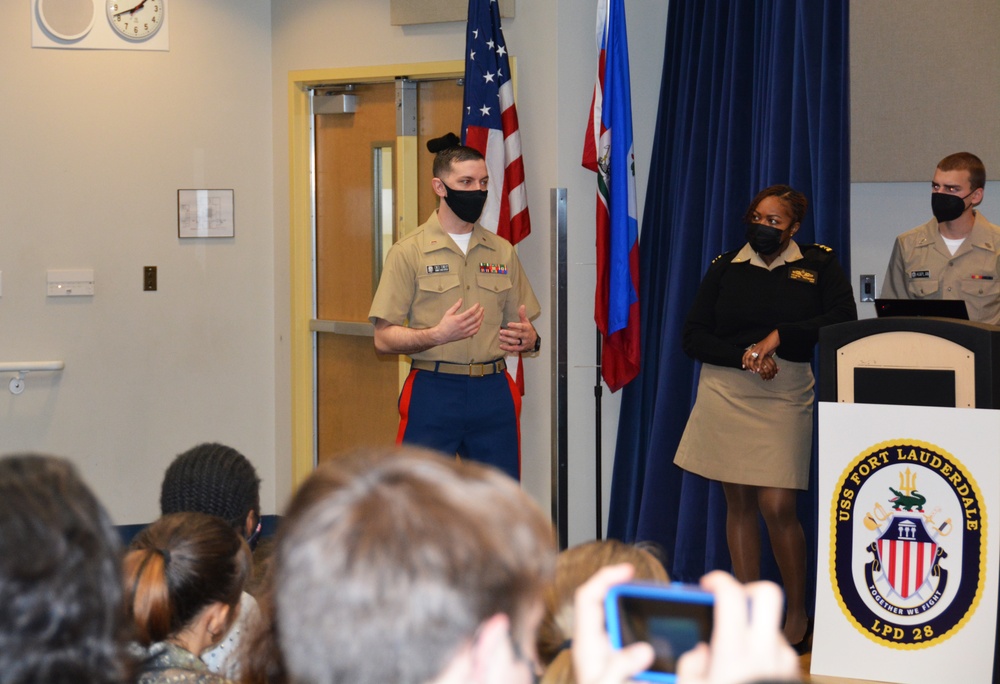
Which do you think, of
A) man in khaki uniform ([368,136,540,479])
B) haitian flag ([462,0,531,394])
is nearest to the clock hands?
haitian flag ([462,0,531,394])

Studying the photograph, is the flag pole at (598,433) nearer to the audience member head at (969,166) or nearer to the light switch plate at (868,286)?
the light switch plate at (868,286)

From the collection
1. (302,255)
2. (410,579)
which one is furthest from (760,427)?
(410,579)

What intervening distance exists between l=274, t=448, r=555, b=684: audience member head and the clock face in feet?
16.2

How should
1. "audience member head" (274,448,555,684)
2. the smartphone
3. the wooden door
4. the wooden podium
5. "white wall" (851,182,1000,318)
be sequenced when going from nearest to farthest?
"audience member head" (274,448,555,684) < the smartphone < the wooden podium < "white wall" (851,182,1000,318) < the wooden door

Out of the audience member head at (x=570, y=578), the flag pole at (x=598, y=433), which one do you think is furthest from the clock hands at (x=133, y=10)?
the audience member head at (x=570, y=578)

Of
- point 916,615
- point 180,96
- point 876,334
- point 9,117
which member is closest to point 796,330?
point 876,334

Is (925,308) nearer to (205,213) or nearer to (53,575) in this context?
(53,575)

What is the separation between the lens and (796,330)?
341 cm

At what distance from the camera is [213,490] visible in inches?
92.4

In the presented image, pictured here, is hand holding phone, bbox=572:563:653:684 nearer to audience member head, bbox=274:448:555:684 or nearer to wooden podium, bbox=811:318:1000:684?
audience member head, bbox=274:448:555:684

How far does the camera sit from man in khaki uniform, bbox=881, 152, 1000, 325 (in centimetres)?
357

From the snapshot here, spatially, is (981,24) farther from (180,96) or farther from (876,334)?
(180,96)

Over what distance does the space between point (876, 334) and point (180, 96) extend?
3.63 metres

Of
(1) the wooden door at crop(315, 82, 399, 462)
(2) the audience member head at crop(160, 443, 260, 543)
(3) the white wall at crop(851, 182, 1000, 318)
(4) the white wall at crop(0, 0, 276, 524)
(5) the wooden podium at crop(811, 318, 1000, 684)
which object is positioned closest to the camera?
(2) the audience member head at crop(160, 443, 260, 543)
